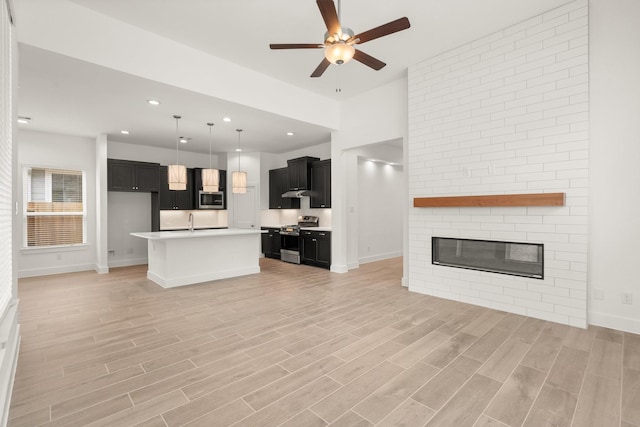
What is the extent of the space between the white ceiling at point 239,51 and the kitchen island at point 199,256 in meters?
2.16

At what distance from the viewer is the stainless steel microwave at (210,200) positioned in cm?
825

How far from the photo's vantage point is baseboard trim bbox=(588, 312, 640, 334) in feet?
10.2

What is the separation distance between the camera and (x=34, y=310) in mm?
3936

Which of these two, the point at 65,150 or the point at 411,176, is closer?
the point at 411,176

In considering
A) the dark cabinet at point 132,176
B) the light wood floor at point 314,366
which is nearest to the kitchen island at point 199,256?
the light wood floor at point 314,366

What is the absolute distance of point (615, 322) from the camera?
3.21m

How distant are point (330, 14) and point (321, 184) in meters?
4.90

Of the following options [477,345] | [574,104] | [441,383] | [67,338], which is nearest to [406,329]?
[477,345]

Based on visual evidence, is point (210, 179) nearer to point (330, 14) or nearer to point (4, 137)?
point (4, 137)

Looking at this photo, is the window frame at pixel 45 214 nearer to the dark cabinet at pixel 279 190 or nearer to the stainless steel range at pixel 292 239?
the dark cabinet at pixel 279 190

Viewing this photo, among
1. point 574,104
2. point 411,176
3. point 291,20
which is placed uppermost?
point 291,20

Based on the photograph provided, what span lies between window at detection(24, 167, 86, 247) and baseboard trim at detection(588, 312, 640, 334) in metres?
9.23

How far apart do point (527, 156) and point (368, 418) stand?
136 inches

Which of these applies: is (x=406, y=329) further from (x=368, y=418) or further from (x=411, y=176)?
(x=411, y=176)
